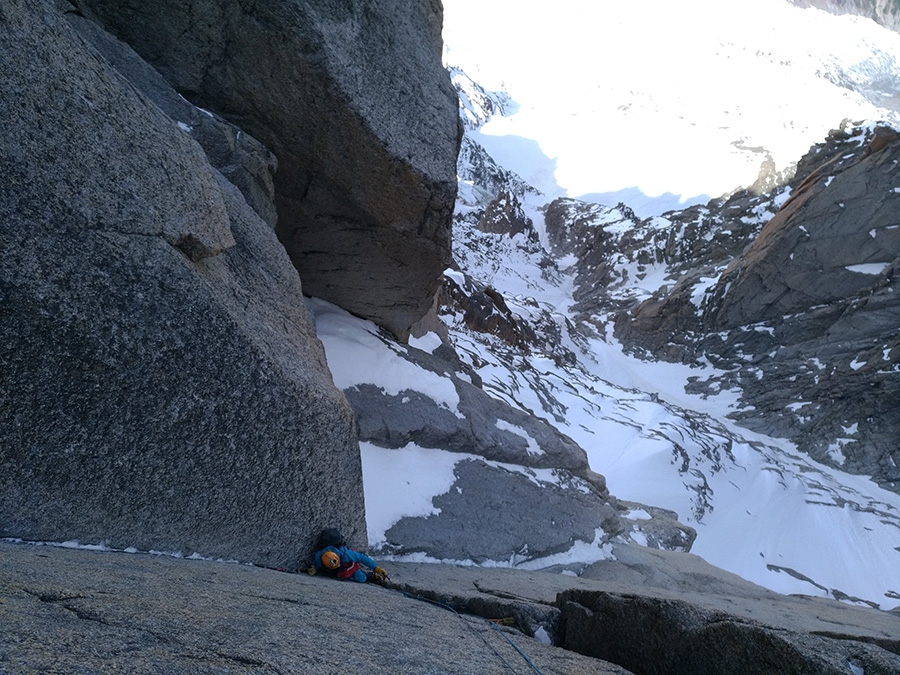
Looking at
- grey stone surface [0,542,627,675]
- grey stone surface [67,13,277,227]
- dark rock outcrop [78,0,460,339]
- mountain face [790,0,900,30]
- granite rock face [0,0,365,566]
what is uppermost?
mountain face [790,0,900,30]

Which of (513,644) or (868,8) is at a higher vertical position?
(868,8)

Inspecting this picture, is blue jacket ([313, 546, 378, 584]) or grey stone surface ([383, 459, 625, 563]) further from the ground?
grey stone surface ([383, 459, 625, 563])

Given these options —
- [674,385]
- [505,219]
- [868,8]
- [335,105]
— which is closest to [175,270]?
[335,105]

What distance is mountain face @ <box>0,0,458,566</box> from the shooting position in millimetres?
2895

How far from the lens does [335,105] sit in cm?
573

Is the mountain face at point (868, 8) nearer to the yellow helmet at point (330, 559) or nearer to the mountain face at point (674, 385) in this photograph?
the mountain face at point (674, 385)

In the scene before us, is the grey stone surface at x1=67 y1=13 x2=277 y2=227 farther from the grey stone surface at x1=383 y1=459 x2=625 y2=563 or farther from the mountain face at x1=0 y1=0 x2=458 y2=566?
the grey stone surface at x1=383 y1=459 x2=625 y2=563

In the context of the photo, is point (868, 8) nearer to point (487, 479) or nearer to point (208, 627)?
point (487, 479)

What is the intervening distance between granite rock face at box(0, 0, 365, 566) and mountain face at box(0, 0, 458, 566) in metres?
0.01

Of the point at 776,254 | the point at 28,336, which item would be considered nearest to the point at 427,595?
the point at 28,336

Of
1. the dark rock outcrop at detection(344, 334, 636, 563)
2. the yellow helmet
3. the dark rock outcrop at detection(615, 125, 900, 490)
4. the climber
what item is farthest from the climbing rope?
the dark rock outcrop at detection(615, 125, 900, 490)

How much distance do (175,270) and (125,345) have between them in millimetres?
568

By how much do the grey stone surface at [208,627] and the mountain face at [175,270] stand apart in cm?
47

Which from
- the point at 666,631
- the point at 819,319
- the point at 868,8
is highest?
the point at 868,8
